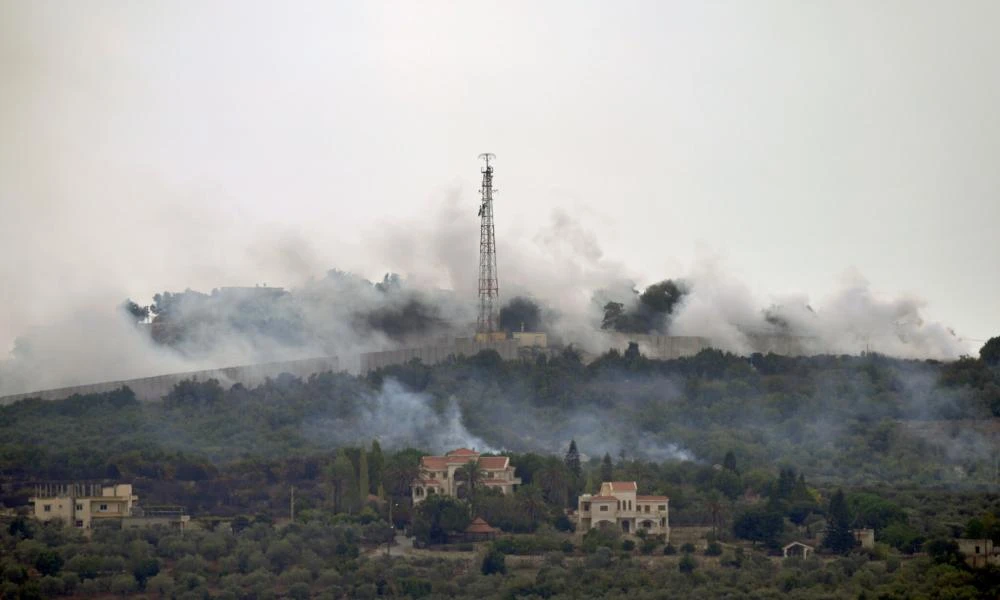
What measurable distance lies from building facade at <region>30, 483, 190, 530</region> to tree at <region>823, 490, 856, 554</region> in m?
15.0

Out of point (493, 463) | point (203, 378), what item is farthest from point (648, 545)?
point (203, 378)

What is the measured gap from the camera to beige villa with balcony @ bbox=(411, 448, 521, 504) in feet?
217

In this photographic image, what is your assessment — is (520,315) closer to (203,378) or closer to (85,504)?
(203,378)

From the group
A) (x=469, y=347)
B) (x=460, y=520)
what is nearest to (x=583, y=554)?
(x=460, y=520)

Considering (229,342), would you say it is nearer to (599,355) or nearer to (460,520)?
(599,355)

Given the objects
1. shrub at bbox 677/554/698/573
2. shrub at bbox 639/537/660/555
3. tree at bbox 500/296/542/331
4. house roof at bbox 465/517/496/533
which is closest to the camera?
shrub at bbox 677/554/698/573

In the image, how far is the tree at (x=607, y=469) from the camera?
67438 millimetres

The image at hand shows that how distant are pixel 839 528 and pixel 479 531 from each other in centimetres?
821

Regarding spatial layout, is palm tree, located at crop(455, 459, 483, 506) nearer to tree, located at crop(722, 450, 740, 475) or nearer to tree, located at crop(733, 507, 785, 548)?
tree, located at crop(722, 450, 740, 475)

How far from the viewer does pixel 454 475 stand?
2640 inches

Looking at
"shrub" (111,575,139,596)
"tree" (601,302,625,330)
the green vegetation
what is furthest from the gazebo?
"tree" (601,302,625,330)

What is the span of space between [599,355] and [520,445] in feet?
34.8

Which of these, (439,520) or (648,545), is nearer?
(648,545)

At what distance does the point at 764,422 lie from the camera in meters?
76.0
